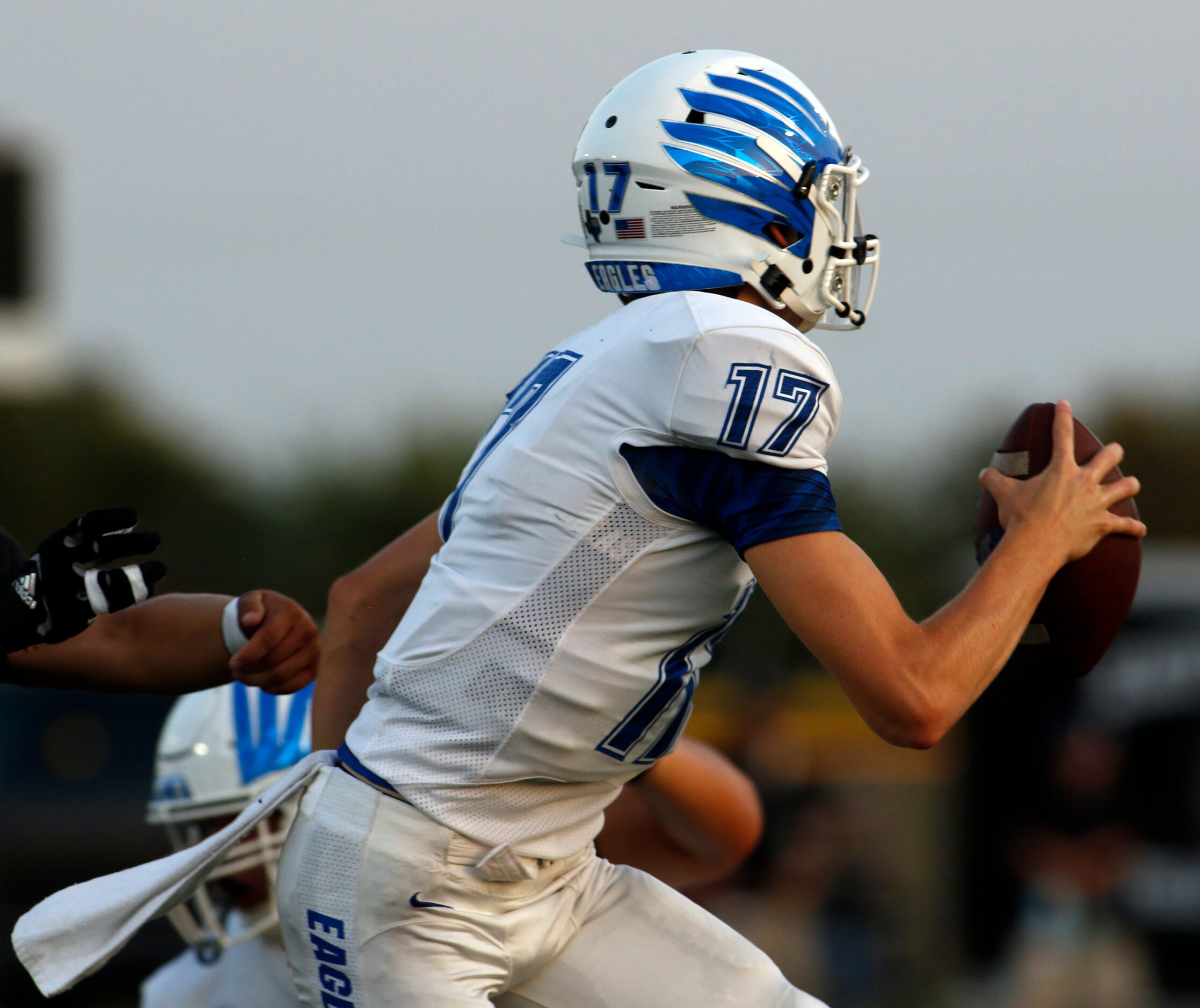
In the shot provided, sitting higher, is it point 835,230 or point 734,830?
point 835,230

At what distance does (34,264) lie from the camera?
23.1m

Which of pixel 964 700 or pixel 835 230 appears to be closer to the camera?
pixel 964 700

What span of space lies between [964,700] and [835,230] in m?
0.96

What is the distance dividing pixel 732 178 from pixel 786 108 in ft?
0.58

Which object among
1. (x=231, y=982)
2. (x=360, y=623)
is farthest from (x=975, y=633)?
(x=231, y=982)

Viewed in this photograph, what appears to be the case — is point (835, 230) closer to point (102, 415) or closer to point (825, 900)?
point (825, 900)

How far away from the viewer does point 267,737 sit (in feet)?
12.5

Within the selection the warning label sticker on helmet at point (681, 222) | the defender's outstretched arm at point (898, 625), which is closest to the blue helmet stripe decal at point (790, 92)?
the warning label sticker on helmet at point (681, 222)

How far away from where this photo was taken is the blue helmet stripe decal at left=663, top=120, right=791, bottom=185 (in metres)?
2.60

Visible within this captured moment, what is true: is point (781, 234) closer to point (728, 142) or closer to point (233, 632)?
point (728, 142)

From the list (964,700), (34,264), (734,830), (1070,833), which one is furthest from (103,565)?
(34,264)

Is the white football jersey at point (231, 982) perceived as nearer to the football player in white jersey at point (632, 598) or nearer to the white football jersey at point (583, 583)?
the football player in white jersey at point (632, 598)

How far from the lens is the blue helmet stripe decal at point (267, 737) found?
12.3ft

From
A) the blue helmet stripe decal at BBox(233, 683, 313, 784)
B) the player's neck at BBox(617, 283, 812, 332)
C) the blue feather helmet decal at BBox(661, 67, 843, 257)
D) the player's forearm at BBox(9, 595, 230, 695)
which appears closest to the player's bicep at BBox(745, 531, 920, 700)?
the player's neck at BBox(617, 283, 812, 332)
